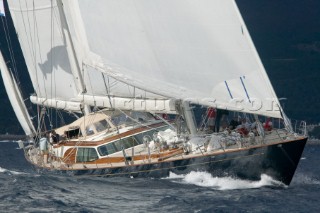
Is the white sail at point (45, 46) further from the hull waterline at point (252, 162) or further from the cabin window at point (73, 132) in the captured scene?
the hull waterline at point (252, 162)

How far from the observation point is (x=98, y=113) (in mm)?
38500

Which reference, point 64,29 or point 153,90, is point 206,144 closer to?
point 153,90

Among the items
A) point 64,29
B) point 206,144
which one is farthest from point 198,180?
point 64,29

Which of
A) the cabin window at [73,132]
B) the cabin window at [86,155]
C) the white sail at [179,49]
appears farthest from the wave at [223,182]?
the cabin window at [73,132]

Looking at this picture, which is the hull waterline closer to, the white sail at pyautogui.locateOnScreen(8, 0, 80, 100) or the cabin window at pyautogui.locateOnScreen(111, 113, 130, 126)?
the cabin window at pyautogui.locateOnScreen(111, 113, 130, 126)

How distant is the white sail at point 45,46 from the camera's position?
138ft

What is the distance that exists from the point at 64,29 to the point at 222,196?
34.3ft

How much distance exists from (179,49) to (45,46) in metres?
11.5

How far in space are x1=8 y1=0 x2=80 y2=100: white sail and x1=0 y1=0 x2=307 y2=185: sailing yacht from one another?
8.30ft

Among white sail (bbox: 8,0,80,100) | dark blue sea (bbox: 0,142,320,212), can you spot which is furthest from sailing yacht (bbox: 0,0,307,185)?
white sail (bbox: 8,0,80,100)

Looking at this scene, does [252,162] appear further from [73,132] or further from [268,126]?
[73,132]

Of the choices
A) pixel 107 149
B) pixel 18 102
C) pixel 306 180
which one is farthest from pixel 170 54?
pixel 18 102

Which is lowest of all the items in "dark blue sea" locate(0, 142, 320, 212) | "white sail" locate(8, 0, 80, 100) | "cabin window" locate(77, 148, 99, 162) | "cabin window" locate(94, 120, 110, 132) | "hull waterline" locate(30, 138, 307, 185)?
"dark blue sea" locate(0, 142, 320, 212)

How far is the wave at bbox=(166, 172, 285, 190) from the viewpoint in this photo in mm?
33094
